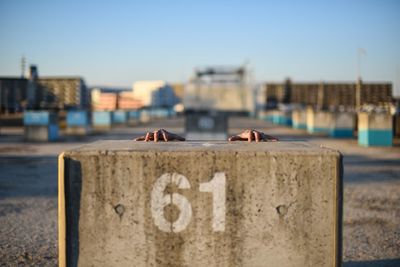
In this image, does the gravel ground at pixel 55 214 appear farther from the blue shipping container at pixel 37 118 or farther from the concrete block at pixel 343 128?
the concrete block at pixel 343 128

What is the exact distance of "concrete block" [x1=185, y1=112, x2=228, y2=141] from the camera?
52.9ft

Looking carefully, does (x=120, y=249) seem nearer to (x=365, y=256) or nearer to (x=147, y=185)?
(x=147, y=185)

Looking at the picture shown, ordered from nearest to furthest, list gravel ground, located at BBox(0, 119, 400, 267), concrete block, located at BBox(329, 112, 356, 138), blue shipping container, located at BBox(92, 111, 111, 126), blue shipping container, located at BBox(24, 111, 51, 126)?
1. gravel ground, located at BBox(0, 119, 400, 267)
2. blue shipping container, located at BBox(24, 111, 51, 126)
3. concrete block, located at BBox(329, 112, 356, 138)
4. blue shipping container, located at BBox(92, 111, 111, 126)

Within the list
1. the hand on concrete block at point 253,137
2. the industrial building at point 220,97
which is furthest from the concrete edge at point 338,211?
the industrial building at point 220,97

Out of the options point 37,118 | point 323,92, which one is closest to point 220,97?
point 37,118

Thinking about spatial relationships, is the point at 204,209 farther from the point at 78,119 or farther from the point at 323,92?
the point at 323,92

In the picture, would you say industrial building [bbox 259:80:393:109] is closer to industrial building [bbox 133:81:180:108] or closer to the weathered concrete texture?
industrial building [bbox 133:81:180:108]

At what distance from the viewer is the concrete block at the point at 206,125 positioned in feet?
52.9

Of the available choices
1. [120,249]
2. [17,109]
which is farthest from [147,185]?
[17,109]

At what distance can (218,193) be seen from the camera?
319 centimetres

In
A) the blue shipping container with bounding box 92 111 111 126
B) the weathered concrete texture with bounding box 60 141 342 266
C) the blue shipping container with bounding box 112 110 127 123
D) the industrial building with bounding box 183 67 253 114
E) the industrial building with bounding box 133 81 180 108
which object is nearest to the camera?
the weathered concrete texture with bounding box 60 141 342 266

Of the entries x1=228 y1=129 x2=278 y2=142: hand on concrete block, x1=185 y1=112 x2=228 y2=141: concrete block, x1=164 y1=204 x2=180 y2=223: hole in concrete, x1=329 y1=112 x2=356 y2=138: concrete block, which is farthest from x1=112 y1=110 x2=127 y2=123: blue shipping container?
x1=164 y1=204 x2=180 y2=223: hole in concrete

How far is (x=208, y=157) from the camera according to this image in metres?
3.18

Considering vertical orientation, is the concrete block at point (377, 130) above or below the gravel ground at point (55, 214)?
above
